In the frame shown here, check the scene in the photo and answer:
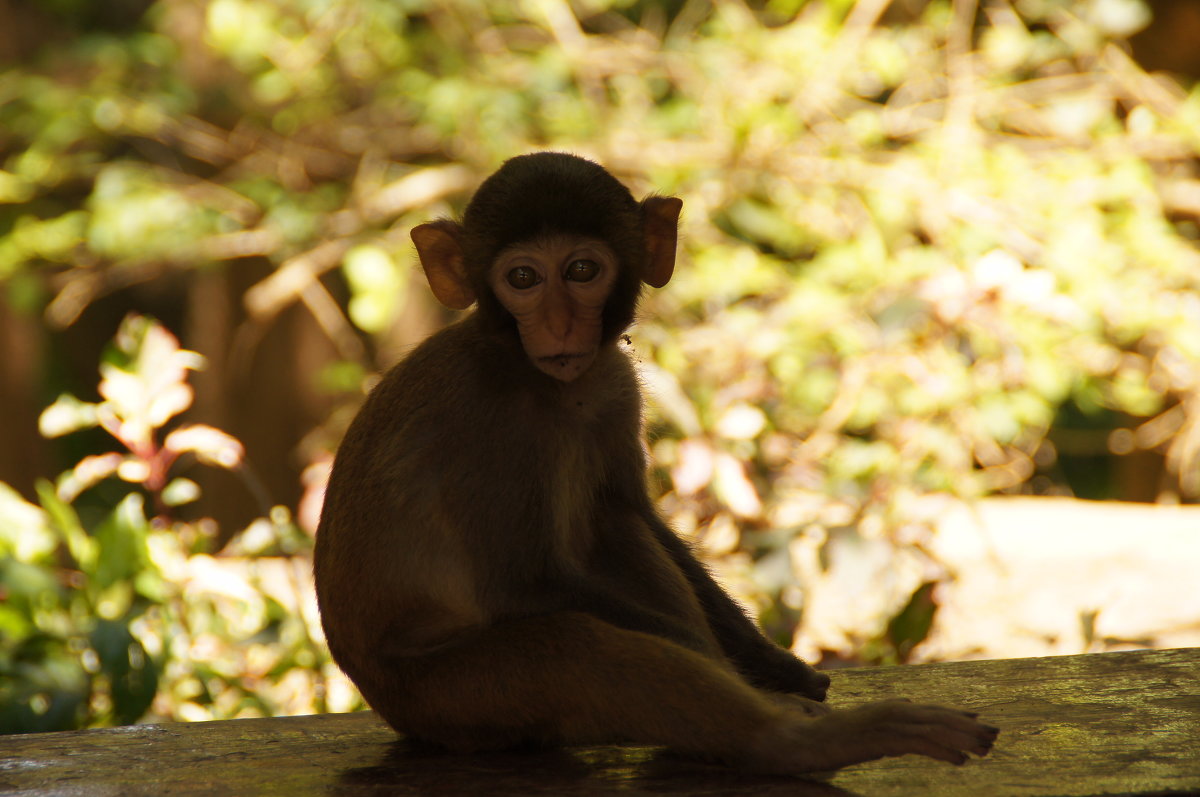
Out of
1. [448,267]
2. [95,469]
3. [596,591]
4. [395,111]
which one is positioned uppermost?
[395,111]

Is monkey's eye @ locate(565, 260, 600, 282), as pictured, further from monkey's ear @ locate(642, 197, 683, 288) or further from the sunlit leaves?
the sunlit leaves

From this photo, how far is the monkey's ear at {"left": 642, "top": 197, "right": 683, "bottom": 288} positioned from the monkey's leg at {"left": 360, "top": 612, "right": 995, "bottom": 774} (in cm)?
84

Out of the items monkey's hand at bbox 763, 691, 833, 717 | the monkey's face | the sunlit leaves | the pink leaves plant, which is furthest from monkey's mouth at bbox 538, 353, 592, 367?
the sunlit leaves

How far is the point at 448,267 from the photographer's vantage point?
3014 millimetres

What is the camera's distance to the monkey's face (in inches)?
108

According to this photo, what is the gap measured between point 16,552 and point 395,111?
3.13 metres

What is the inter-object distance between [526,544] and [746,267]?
3781 millimetres

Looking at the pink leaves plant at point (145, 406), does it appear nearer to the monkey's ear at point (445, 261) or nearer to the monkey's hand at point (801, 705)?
the monkey's ear at point (445, 261)

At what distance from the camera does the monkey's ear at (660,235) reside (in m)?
3.05

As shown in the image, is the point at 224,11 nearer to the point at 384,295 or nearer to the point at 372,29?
the point at 372,29

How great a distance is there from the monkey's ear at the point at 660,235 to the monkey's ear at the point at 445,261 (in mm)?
393

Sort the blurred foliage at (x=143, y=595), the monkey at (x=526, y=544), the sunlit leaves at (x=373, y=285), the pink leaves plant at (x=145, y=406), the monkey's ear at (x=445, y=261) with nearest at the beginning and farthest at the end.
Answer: the monkey at (x=526, y=544)
the monkey's ear at (x=445, y=261)
the blurred foliage at (x=143, y=595)
the pink leaves plant at (x=145, y=406)
the sunlit leaves at (x=373, y=285)

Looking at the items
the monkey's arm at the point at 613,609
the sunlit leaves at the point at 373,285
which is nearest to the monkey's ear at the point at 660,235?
the monkey's arm at the point at 613,609

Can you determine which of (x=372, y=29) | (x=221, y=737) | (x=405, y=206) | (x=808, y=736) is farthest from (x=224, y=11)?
(x=808, y=736)
